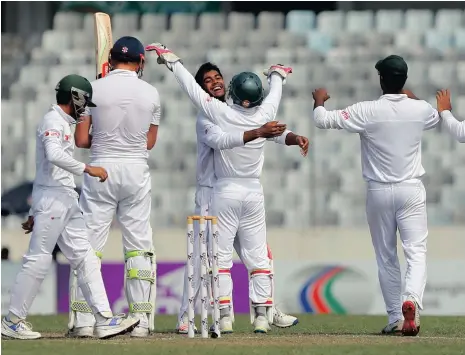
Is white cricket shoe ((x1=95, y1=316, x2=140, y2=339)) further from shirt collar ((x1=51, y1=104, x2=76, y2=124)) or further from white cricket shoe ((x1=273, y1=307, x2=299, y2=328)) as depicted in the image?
white cricket shoe ((x1=273, y1=307, x2=299, y2=328))

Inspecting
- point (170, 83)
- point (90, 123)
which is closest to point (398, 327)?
point (90, 123)

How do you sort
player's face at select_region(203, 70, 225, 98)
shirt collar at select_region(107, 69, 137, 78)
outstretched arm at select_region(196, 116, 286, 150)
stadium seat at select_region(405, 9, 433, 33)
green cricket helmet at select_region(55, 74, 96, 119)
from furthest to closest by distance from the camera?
1. stadium seat at select_region(405, 9, 433, 33)
2. player's face at select_region(203, 70, 225, 98)
3. shirt collar at select_region(107, 69, 137, 78)
4. outstretched arm at select_region(196, 116, 286, 150)
5. green cricket helmet at select_region(55, 74, 96, 119)

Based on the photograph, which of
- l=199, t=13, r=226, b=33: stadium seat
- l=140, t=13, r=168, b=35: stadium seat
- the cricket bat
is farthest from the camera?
l=140, t=13, r=168, b=35: stadium seat

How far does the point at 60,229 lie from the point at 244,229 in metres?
1.50

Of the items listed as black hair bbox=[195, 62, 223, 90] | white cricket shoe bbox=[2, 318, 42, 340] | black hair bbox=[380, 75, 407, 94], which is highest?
black hair bbox=[195, 62, 223, 90]

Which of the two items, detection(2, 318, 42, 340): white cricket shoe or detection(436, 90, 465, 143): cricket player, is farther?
detection(436, 90, 465, 143): cricket player

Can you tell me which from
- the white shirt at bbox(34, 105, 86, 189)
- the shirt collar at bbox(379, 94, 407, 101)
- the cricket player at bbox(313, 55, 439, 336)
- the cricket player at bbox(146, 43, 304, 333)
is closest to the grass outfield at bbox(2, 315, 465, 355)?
the cricket player at bbox(146, 43, 304, 333)

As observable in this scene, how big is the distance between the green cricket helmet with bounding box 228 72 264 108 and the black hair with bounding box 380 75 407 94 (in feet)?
2.77

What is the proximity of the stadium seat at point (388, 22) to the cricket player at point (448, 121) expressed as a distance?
30.5 feet

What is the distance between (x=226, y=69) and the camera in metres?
17.1

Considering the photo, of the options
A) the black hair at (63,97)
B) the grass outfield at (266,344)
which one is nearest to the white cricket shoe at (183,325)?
the grass outfield at (266,344)

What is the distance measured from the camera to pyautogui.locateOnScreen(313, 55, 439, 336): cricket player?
903 centimetres

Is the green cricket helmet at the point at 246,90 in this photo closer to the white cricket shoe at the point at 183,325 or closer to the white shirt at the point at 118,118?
the white shirt at the point at 118,118

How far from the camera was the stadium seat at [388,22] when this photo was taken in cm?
1833
